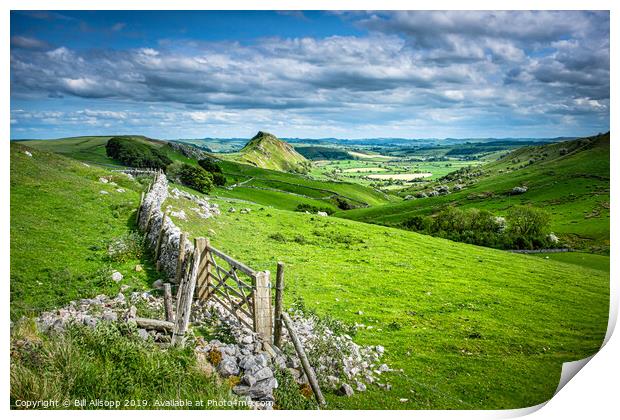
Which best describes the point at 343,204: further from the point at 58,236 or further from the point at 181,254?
the point at 181,254

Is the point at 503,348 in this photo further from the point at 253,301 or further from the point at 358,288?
the point at 253,301

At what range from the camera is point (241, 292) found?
12.2m

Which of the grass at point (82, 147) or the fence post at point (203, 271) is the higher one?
the grass at point (82, 147)

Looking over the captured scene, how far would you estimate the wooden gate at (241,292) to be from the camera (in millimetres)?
11406

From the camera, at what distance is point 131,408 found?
10859 mm

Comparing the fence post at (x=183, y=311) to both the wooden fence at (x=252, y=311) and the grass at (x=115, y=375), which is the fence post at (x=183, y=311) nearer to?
the wooden fence at (x=252, y=311)

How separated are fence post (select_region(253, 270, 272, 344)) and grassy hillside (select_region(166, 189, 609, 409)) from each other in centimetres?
261

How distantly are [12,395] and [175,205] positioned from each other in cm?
1866

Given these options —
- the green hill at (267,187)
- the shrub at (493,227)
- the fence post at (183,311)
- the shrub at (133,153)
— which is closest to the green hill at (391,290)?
the fence post at (183,311)

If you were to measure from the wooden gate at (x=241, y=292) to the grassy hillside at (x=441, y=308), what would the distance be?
9.65 feet

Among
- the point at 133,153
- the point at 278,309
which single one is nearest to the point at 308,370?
the point at 278,309

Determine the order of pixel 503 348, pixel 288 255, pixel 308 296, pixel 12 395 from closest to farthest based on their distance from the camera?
pixel 12 395
pixel 503 348
pixel 308 296
pixel 288 255

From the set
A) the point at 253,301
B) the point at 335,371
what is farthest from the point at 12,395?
the point at 335,371

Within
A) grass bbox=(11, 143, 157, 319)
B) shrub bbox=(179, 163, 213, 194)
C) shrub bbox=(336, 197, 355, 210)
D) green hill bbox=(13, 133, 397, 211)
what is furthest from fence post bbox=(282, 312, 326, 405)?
shrub bbox=(336, 197, 355, 210)
